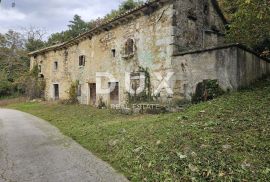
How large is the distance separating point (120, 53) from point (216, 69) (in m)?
6.68

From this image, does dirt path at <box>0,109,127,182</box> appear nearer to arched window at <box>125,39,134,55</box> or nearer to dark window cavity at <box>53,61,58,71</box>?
arched window at <box>125,39,134,55</box>

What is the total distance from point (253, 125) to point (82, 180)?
412cm

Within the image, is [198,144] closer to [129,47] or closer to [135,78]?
[135,78]

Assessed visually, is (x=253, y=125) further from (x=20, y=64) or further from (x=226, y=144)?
(x=20, y=64)

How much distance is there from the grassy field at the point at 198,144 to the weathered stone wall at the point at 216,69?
106cm

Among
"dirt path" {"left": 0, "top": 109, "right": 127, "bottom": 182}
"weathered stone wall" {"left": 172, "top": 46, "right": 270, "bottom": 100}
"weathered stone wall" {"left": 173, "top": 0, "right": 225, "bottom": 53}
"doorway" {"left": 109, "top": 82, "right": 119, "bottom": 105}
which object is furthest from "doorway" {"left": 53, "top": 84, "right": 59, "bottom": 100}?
"dirt path" {"left": 0, "top": 109, "right": 127, "bottom": 182}

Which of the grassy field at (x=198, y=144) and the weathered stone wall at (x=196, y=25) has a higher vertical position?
the weathered stone wall at (x=196, y=25)

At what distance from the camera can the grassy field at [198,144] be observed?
4.77 meters

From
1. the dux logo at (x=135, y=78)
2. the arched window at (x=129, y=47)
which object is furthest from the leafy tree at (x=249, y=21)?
the arched window at (x=129, y=47)

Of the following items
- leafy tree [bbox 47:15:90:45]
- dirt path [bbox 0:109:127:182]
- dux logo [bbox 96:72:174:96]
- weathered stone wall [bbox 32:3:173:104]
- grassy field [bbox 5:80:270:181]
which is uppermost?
leafy tree [bbox 47:15:90:45]

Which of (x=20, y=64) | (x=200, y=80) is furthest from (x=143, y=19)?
(x=20, y=64)

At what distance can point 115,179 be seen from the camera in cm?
521

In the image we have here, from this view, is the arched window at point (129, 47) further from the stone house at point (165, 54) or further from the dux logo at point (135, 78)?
the dux logo at point (135, 78)

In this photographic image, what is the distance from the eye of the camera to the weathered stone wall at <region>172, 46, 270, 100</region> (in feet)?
34.2
